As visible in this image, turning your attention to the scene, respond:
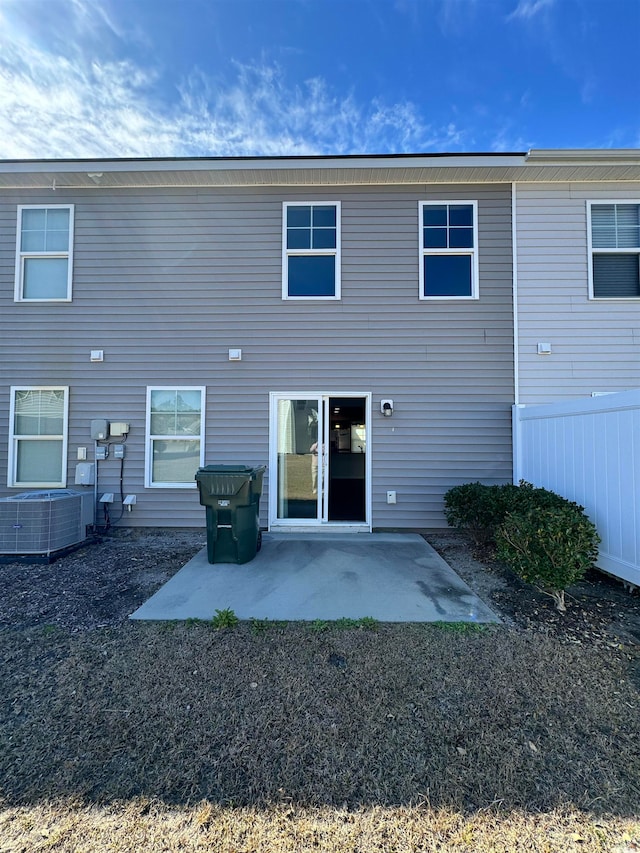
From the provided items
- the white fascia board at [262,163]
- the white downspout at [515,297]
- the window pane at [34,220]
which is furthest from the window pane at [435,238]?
the window pane at [34,220]

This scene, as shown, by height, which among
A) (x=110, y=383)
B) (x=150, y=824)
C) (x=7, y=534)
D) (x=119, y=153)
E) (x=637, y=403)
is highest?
(x=119, y=153)

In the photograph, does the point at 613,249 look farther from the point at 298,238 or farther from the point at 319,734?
the point at 319,734

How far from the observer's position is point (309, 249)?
19.1 ft

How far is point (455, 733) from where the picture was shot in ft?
6.47

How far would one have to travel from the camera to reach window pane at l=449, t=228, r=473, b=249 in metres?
5.79

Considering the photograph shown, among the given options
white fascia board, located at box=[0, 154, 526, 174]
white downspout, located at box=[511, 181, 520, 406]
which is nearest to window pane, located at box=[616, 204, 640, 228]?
white downspout, located at box=[511, 181, 520, 406]

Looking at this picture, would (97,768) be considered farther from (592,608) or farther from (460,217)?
(460,217)

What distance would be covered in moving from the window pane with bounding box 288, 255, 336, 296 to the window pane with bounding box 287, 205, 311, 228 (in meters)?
0.49

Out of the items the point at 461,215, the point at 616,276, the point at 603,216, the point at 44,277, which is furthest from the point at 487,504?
the point at 44,277

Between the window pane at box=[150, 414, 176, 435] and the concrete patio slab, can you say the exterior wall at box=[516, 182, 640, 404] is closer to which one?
the concrete patio slab

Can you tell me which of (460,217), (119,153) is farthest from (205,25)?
(460,217)

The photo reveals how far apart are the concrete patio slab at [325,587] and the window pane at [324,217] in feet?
15.6

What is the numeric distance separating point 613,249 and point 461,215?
7.64 ft

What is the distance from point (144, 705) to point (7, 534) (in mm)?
3630
